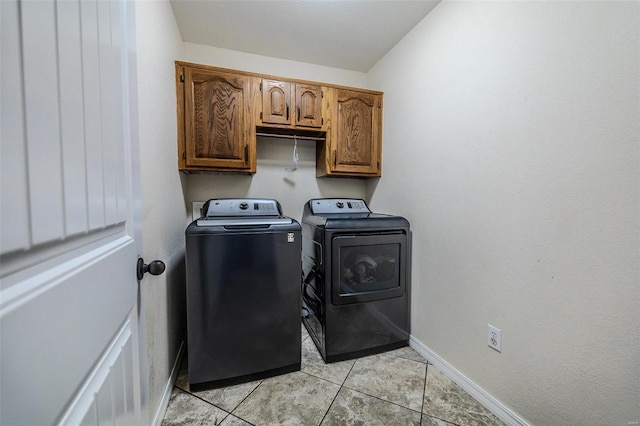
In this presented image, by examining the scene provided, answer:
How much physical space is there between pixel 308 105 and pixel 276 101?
10.4 inches

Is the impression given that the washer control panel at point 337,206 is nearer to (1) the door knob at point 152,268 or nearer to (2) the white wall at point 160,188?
(2) the white wall at point 160,188

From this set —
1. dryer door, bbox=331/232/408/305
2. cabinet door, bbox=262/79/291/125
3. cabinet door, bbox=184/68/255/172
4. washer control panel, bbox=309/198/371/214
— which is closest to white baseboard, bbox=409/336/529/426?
dryer door, bbox=331/232/408/305

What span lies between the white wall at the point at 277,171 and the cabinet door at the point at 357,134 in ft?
1.14

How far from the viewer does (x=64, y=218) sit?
15.4 inches

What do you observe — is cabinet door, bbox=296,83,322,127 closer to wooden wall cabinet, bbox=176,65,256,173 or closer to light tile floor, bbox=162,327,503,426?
wooden wall cabinet, bbox=176,65,256,173

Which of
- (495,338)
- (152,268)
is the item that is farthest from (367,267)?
(152,268)

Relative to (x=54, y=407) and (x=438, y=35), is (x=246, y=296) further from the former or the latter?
(x=438, y=35)

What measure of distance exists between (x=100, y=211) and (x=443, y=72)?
6.22ft

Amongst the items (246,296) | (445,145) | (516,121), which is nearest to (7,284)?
(246,296)

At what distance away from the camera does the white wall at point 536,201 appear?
868 mm

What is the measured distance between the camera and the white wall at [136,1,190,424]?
107 cm

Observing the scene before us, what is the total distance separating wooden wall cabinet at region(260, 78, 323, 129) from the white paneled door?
135 cm

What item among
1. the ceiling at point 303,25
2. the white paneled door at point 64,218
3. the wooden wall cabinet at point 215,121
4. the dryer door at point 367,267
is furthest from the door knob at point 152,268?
the ceiling at point 303,25

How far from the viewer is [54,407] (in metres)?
0.35
